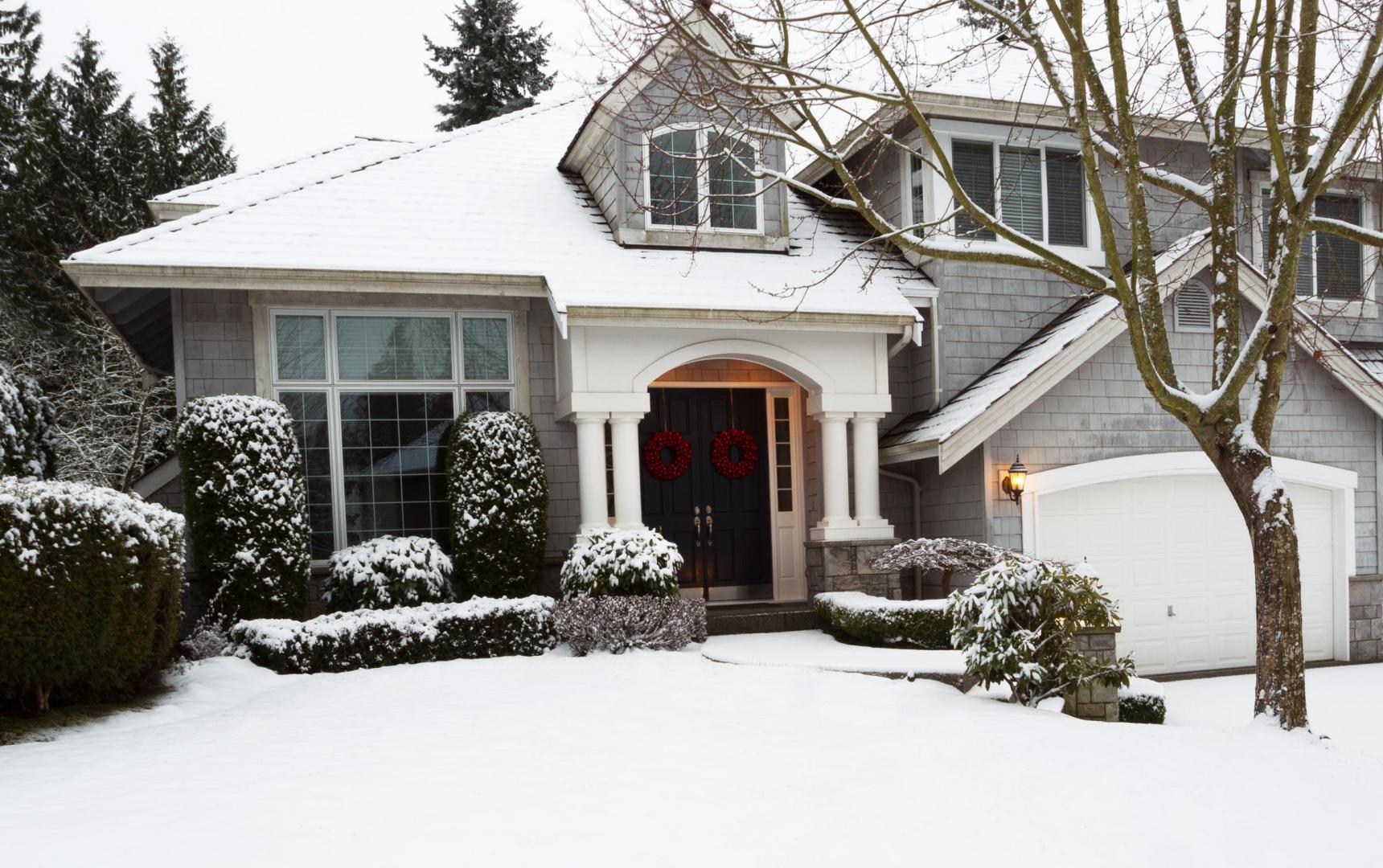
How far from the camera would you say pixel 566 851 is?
4551 mm

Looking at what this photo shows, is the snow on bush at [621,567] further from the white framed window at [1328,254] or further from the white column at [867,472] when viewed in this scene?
the white framed window at [1328,254]

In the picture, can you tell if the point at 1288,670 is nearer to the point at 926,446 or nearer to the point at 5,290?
the point at 926,446

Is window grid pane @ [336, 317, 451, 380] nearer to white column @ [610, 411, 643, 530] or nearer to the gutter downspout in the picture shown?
white column @ [610, 411, 643, 530]

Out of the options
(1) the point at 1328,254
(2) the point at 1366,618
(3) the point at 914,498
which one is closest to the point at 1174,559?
(2) the point at 1366,618

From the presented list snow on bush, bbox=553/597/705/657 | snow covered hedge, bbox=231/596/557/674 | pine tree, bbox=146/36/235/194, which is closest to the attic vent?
snow on bush, bbox=553/597/705/657

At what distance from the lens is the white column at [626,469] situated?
420 inches

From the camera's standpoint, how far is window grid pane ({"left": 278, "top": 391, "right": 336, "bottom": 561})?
10.6 meters

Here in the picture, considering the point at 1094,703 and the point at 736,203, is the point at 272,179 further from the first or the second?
the point at 1094,703

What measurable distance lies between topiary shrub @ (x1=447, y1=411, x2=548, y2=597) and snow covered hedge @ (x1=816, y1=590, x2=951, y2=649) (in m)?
3.09

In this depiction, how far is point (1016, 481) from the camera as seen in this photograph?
429 inches

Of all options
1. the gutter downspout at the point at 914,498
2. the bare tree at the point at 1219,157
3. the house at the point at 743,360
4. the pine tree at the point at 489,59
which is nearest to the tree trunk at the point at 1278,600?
the bare tree at the point at 1219,157

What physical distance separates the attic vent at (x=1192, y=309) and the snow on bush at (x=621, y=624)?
6.54 meters

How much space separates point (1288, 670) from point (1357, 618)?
22.0 ft

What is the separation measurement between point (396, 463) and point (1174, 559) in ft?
27.8
